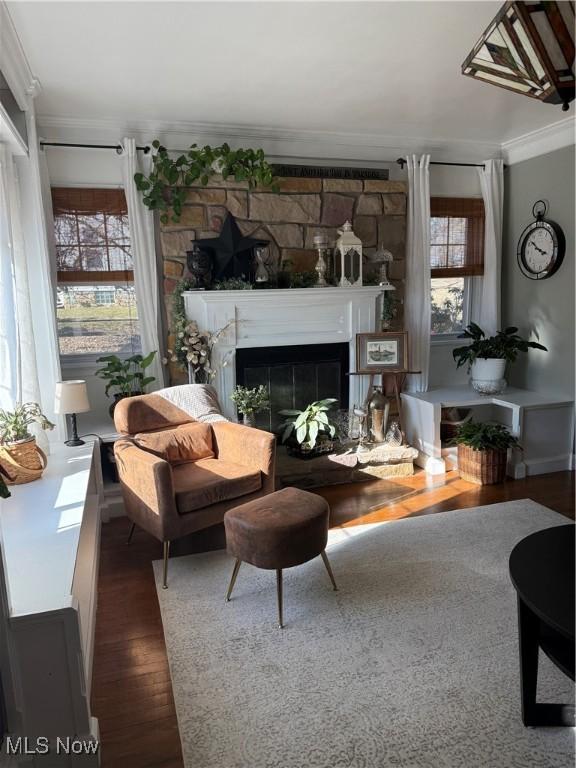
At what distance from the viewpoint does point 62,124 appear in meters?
3.85

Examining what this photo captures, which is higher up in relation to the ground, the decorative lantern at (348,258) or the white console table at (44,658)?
the decorative lantern at (348,258)

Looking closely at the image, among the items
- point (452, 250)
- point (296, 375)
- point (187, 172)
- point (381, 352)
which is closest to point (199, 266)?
point (187, 172)

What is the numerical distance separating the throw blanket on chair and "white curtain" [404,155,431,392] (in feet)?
6.30

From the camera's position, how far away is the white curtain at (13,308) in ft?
9.78

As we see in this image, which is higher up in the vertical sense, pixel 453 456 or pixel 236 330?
pixel 236 330

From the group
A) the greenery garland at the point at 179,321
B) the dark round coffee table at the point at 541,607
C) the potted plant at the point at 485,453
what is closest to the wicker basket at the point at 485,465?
the potted plant at the point at 485,453

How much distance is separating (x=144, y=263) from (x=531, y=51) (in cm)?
300

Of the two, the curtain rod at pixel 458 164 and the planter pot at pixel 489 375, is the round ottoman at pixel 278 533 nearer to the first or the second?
the planter pot at pixel 489 375

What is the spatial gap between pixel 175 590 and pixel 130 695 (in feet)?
2.41

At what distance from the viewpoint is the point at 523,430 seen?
443 centimetres

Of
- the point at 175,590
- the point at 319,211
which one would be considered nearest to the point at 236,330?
the point at 319,211

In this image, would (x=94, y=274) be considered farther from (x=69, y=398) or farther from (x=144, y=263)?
(x=69, y=398)

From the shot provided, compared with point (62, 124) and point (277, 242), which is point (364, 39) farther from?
point (62, 124)

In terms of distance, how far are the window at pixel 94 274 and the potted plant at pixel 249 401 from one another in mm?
891
